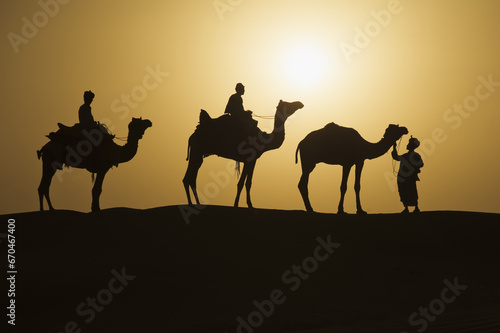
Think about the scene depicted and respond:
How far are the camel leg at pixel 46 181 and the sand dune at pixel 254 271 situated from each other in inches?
74.2

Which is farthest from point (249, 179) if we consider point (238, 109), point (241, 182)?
Result: point (238, 109)

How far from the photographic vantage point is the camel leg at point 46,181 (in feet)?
69.6

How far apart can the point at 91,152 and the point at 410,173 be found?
28.9ft

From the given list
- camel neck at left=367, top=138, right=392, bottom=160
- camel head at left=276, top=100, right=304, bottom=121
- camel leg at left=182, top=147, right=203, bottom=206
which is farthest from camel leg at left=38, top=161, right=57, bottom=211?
camel neck at left=367, top=138, right=392, bottom=160

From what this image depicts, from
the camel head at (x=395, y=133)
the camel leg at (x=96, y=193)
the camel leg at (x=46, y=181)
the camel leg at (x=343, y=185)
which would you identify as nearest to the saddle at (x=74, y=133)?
the camel leg at (x=46, y=181)

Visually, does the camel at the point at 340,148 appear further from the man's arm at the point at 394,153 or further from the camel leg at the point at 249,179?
the camel leg at the point at 249,179

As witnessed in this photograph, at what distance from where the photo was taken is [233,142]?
20922 millimetres

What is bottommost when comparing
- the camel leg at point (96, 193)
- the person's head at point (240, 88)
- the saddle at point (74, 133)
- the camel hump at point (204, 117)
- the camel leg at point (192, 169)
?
the camel leg at point (96, 193)

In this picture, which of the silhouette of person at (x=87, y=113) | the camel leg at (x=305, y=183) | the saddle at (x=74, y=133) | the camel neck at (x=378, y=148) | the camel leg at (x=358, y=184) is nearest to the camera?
the silhouette of person at (x=87, y=113)

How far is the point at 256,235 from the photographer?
17578 mm


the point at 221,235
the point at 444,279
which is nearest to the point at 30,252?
the point at 221,235

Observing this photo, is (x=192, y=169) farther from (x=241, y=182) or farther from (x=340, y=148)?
(x=340, y=148)

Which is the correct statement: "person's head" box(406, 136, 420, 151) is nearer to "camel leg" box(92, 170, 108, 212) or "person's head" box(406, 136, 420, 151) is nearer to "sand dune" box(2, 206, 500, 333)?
"sand dune" box(2, 206, 500, 333)

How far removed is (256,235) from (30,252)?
4.84 meters
